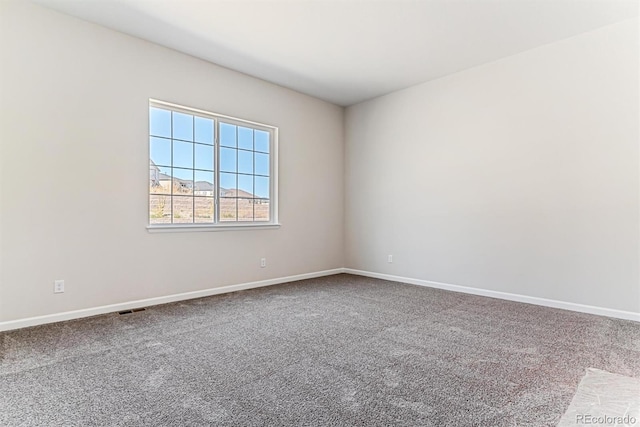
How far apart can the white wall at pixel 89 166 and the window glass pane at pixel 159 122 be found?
0.13m

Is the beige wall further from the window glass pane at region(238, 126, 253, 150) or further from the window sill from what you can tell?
the window glass pane at region(238, 126, 253, 150)

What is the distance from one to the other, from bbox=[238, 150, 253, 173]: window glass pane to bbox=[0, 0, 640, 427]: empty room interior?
3 cm

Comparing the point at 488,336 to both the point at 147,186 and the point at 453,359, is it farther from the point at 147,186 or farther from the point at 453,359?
the point at 147,186

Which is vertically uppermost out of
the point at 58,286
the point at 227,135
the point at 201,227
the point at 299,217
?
the point at 227,135

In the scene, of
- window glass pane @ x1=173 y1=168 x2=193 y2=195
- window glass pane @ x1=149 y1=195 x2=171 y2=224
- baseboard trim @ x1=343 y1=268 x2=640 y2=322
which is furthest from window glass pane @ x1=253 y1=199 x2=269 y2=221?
baseboard trim @ x1=343 y1=268 x2=640 y2=322

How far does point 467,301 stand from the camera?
390 cm

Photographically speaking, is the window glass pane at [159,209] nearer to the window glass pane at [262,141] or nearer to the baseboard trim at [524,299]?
the window glass pane at [262,141]

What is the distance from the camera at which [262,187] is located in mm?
4824

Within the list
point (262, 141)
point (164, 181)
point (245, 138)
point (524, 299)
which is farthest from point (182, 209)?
point (524, 299)

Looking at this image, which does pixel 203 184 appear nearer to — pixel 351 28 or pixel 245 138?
pixel 245 138

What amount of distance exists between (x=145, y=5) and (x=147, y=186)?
169 centimetres

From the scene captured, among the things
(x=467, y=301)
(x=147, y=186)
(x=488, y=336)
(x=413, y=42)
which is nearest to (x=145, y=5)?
(x=147, y=186)

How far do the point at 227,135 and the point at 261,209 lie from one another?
1083mm

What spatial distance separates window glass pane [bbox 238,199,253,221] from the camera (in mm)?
4574
